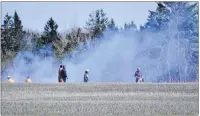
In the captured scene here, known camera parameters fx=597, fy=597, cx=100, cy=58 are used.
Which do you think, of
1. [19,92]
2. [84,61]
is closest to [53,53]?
[84,61]

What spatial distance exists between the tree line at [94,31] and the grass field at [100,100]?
1997 cm

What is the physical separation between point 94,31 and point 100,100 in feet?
126

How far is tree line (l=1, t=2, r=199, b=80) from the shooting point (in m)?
44.6

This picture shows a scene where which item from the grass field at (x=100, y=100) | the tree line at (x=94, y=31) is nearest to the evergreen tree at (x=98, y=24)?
the tree line at (x=94, y=31)

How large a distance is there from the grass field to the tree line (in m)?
20.0

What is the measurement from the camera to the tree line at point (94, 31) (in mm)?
44594

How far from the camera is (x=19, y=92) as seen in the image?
23.2 meters

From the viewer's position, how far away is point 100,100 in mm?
20453

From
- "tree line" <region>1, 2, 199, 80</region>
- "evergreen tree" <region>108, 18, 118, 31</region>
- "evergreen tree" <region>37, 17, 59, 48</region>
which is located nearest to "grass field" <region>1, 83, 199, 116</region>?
"tree line" <region>1, 2, 199, 80</region>

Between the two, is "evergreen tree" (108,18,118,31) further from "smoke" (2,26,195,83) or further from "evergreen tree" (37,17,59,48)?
"evergreen tree" (37,17,59,48)

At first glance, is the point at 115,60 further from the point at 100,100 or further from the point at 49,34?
the point at 100,100

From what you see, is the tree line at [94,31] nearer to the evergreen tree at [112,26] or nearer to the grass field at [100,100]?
the evergreen tree at [112,26]

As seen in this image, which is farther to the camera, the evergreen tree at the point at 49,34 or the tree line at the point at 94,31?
the evergreen tree at the point at 49,34

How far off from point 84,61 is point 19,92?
3156 cm
